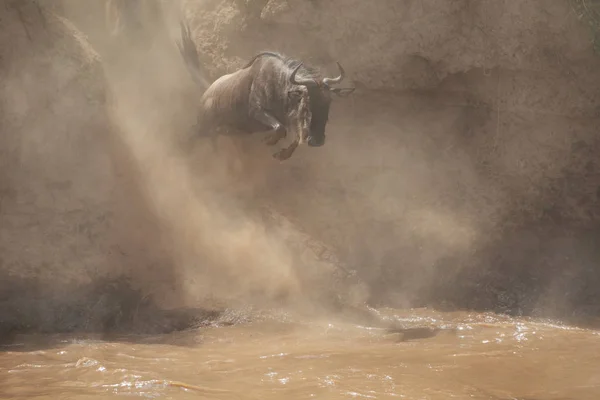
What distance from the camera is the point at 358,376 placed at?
512 centimetres

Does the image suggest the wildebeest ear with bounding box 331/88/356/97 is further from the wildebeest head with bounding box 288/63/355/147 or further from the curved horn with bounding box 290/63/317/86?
the curved horn with bounding box 290/63/317/86

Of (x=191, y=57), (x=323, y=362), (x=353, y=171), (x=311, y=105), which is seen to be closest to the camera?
(x=323, y=362)

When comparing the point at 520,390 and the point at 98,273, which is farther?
the point at 98,273

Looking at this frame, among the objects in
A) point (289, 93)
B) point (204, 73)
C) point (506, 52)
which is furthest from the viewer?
point (204, 73)

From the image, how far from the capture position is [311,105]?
6.94m

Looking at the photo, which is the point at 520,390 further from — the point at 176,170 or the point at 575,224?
the point at 176,170

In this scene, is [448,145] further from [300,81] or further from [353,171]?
[300,81]

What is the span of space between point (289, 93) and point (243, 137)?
4.26 feet

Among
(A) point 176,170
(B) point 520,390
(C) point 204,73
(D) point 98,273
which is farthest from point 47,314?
(B) point 520,390

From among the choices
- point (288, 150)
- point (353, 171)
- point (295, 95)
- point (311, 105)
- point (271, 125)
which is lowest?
point (353, 171)

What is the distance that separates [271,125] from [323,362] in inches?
105

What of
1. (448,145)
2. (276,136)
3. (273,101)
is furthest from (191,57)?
(448,145)

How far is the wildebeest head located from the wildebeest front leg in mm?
218

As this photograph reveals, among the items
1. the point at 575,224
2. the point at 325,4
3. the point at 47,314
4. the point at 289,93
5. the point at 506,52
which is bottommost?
the point at 47,314
